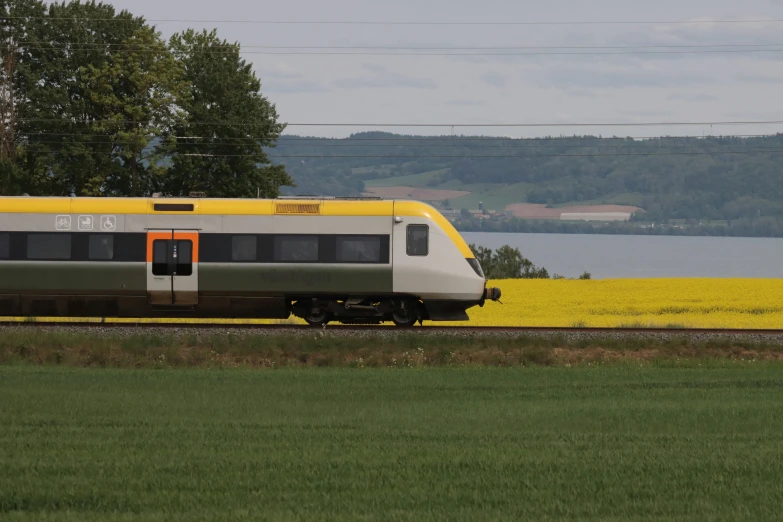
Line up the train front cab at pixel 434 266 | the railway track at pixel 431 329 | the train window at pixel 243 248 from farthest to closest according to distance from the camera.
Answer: the train window at pixel 243 248
the train front cab at pixel 434 266
the railway track at pixel 431 329

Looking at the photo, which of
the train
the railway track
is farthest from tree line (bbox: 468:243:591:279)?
the railway track

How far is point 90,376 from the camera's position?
21.8 m

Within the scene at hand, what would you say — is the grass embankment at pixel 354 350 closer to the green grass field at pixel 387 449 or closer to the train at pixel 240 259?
the train at pixel 240 259

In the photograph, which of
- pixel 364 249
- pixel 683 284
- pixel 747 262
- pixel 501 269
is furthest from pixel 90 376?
pixel 747 262

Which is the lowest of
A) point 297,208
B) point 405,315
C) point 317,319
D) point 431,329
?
point 431,329

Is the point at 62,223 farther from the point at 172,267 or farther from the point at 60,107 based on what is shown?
the point at 60,107

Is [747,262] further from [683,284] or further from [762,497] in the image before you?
[762,497]

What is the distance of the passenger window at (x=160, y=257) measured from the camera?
2897cm

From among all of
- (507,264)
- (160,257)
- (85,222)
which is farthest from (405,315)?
(507,264)

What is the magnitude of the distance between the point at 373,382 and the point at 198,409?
186 inches

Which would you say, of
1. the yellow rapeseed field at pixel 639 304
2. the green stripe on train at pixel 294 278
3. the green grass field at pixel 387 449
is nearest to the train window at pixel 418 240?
the green stripe on train at pixel 294 278

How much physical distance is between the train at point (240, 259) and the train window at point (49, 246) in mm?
25

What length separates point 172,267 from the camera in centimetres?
2898

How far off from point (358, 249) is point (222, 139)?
34258mm
